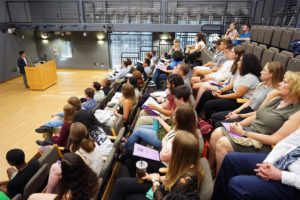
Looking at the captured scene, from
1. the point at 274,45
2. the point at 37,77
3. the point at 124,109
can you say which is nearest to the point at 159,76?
the point at 124,109

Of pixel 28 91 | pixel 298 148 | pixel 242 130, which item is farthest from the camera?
pixel 28 91

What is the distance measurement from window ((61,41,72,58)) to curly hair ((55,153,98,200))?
486 inches

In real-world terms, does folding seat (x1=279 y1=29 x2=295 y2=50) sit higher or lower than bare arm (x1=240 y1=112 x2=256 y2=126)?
higher

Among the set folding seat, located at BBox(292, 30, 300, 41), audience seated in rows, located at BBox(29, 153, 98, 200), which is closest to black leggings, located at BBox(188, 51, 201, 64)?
folding seat, located at BBox(292, 30, 300, 41)

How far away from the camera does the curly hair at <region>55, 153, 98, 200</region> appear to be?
1.71 meters

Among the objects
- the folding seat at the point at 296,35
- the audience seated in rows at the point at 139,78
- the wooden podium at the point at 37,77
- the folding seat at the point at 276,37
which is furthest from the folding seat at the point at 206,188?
the wooden podium at the point at 37,77

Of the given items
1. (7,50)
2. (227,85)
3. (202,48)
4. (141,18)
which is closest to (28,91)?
(7,50)

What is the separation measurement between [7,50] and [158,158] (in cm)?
1173

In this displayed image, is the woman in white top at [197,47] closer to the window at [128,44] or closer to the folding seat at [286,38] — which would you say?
the folding seat at [286,38]

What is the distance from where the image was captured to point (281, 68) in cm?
239

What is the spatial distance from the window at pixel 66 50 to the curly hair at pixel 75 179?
40.5 feet

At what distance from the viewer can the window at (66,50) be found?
41.3 ft

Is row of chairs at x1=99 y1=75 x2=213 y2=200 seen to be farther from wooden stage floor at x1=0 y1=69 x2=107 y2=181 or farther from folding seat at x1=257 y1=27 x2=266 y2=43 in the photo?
folding seat at x1=257 y1=27 x2=266 y2=43

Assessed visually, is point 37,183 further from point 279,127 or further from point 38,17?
point 38,17
